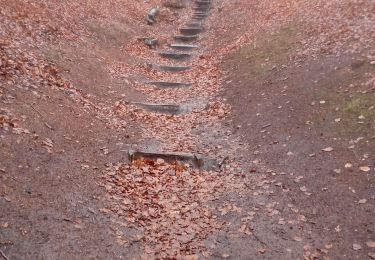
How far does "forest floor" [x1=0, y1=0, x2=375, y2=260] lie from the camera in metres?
6.36

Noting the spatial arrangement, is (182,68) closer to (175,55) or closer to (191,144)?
(175,55)

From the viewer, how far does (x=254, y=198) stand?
7.80 meters

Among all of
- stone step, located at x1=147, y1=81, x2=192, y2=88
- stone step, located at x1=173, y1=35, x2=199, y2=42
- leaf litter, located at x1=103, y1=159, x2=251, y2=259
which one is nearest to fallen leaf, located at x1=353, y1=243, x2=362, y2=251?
leaf litter, located at x1=103, y1=159, x2=251, y2=259

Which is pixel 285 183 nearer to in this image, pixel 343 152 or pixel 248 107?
pixel 343 152

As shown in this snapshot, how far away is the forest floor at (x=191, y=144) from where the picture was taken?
6.36 meters

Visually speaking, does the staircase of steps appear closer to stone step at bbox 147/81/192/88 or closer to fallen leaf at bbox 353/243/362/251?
stone step at bbox 147/81/192/88

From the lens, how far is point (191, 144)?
1030 cm

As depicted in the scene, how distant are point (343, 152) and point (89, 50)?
10.2 meters

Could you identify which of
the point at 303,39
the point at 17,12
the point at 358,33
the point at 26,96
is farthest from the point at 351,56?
the point at 17,12

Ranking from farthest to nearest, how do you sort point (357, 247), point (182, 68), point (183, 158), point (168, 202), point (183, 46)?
point (183, 46)
point (182, 68)
point (183, 158)
point (168, 202)
point (357, 247)

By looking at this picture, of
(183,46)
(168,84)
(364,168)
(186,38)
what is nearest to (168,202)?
(364,168)

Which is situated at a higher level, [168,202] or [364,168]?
[364,168]

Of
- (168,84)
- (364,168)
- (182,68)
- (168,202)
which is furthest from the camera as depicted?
(182,68)

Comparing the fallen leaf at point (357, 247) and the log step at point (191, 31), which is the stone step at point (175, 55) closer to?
the log step at point (191, 31)
